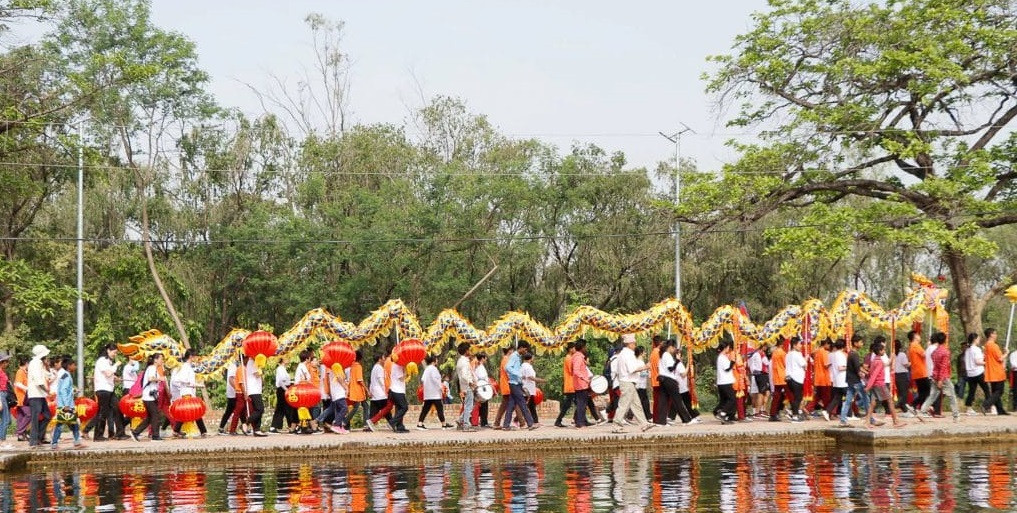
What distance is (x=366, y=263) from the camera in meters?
44.0

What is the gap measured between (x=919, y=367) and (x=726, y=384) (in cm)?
365

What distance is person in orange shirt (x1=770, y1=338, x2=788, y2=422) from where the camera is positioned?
23.9 m

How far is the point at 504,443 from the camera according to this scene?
20328mm

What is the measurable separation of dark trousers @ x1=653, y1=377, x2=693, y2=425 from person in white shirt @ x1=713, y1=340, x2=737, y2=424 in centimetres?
66

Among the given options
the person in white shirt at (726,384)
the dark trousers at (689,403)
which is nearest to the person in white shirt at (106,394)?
the dark trousers at (689,403)

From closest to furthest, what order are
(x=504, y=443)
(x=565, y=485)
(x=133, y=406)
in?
(x=565, y=485) < (x=504, y=443) < (x=133, y=406)

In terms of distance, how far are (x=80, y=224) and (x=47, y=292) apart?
11222 mm

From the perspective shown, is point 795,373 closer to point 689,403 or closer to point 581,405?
point 689,403

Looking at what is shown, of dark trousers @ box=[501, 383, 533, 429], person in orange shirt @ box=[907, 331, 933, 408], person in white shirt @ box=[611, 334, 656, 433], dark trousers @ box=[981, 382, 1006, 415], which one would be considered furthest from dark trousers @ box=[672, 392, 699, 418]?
dark trousers @ box=[981, 382, 1006, 415]

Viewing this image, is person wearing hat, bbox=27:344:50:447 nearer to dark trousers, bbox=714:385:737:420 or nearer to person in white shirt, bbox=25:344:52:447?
person in white shirt, bbox=25:344:52:447

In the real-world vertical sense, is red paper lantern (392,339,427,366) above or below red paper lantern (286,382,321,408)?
above

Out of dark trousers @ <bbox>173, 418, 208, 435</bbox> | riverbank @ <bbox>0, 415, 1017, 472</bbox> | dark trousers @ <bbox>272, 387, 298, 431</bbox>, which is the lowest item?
riverbank @ <bbox>0, 415, 1017, 472</bbox>

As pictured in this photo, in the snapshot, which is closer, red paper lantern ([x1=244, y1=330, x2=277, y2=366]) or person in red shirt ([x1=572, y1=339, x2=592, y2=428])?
red paper lantern ([x1=244, y1=330, x2=277, y2=366])

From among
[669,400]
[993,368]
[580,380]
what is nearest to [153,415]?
[580,380]
